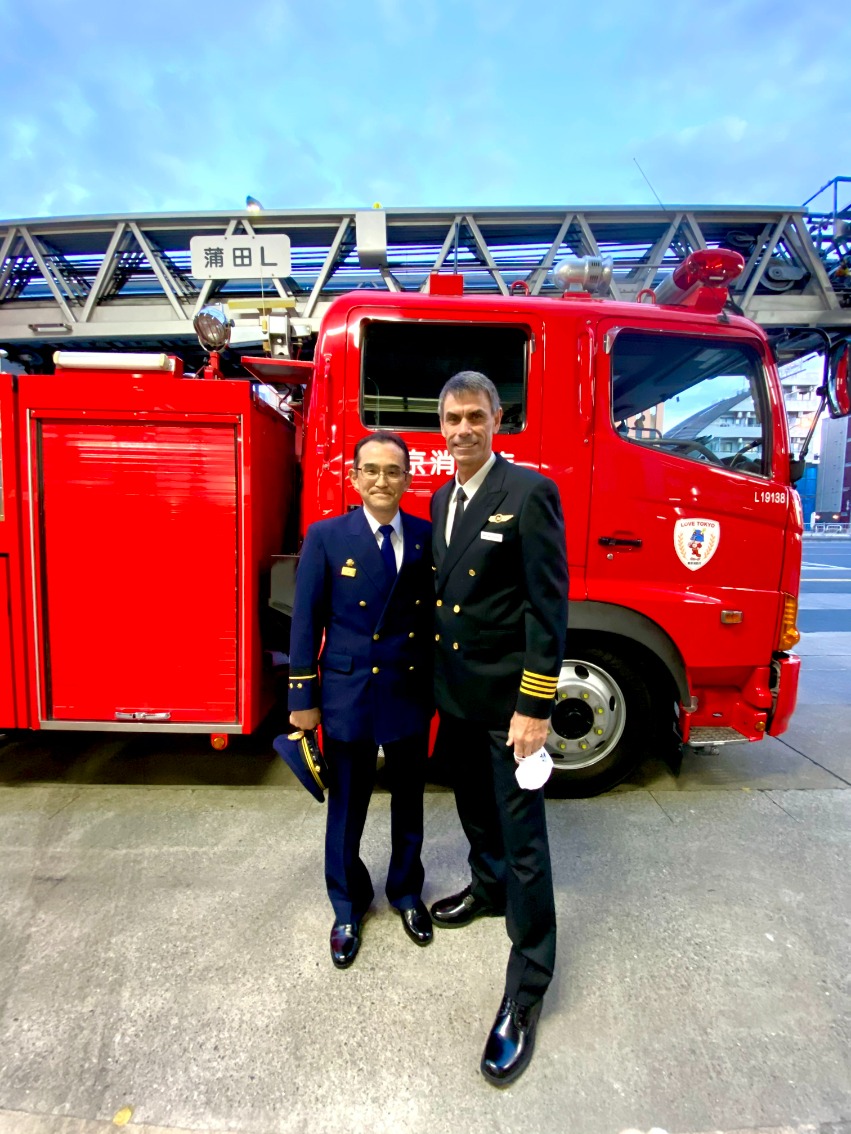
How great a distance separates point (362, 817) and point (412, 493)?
1431 millimetres

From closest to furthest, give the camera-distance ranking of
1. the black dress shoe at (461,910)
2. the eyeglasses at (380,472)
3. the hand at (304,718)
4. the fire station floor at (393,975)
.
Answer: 1. the fire station floor at (393,975)
2. the eyeglasses at (380,472)
3. the hand at (304,718)
4. the black dress shoe at (461,910)

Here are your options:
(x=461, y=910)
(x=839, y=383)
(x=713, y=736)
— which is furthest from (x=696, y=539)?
(x=461, y=910)

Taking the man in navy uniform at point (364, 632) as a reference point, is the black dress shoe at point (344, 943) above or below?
below

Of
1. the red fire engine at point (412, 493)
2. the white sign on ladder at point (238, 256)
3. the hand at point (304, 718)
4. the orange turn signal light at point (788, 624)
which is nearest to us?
the hand at point (304, 718)

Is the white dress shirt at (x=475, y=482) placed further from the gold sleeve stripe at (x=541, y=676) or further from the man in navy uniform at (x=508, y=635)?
the gold sleeve stripe at (x=541, y=676)

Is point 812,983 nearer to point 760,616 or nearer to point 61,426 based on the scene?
point 760,616

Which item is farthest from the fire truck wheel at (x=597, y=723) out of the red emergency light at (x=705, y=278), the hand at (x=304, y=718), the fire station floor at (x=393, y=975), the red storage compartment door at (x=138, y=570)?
the red emergency light at (x=705, y=278)

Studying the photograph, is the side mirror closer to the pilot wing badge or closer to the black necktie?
the pilot wing badge

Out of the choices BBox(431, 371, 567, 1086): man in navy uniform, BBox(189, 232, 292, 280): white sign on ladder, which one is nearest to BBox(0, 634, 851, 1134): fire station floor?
BBox(431, 371, 567, 1086): man in navy uniform

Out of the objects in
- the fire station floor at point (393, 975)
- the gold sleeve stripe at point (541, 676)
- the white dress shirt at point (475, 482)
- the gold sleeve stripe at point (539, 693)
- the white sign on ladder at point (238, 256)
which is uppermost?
the white sign on ladder at point (238, 256)

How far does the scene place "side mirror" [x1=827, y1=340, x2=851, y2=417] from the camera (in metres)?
2.90

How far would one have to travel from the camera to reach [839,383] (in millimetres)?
2941

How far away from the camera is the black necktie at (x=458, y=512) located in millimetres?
1745

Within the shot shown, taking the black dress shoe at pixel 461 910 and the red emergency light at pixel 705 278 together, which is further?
the red emergency light at pixel 705 278
